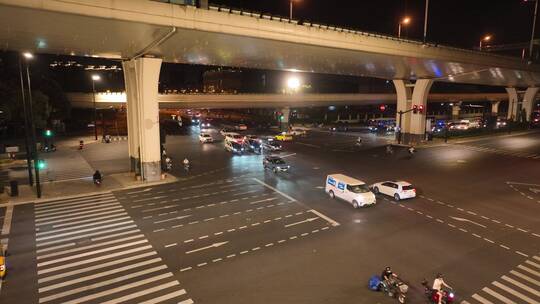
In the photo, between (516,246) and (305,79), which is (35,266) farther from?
(305,79)

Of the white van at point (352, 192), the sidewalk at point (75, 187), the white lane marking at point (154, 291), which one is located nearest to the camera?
the white lane marking at point (154, 291)

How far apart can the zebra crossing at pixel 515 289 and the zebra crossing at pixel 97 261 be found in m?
11.2

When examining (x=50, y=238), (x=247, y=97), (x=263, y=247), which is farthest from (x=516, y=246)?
(x=247, y=97)

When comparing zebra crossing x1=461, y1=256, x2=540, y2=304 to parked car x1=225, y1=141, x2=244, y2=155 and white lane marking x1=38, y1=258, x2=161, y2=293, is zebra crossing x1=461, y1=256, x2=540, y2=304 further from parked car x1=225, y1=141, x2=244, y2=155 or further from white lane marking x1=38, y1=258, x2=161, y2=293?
parked car x1=225, y1=141, x2=244, y2=155

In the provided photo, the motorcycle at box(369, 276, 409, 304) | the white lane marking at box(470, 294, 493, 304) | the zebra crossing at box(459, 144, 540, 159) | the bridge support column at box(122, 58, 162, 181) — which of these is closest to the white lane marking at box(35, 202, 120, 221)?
the bridge support column at box(122, 58, 162, 181)

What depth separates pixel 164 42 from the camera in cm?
2648

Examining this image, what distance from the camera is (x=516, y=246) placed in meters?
17.4

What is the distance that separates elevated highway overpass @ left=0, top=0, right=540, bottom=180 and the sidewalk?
156cm

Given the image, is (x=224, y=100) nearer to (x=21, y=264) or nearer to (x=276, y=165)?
(x=276, y=165)

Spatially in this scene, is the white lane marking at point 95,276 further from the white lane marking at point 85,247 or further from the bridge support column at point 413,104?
the bridge support column at point 413,104

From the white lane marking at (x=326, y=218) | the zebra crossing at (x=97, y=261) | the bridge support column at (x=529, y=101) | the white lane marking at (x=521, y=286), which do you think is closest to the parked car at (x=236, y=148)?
the zebra crossing at (x=97, y=261)

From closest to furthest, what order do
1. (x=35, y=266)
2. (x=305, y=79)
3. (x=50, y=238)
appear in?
(x=35, y=266) < (x=50, y=238) < (x=305, y=79)

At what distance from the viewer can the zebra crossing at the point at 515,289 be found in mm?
12703

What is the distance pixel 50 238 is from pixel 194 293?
10.6 m
